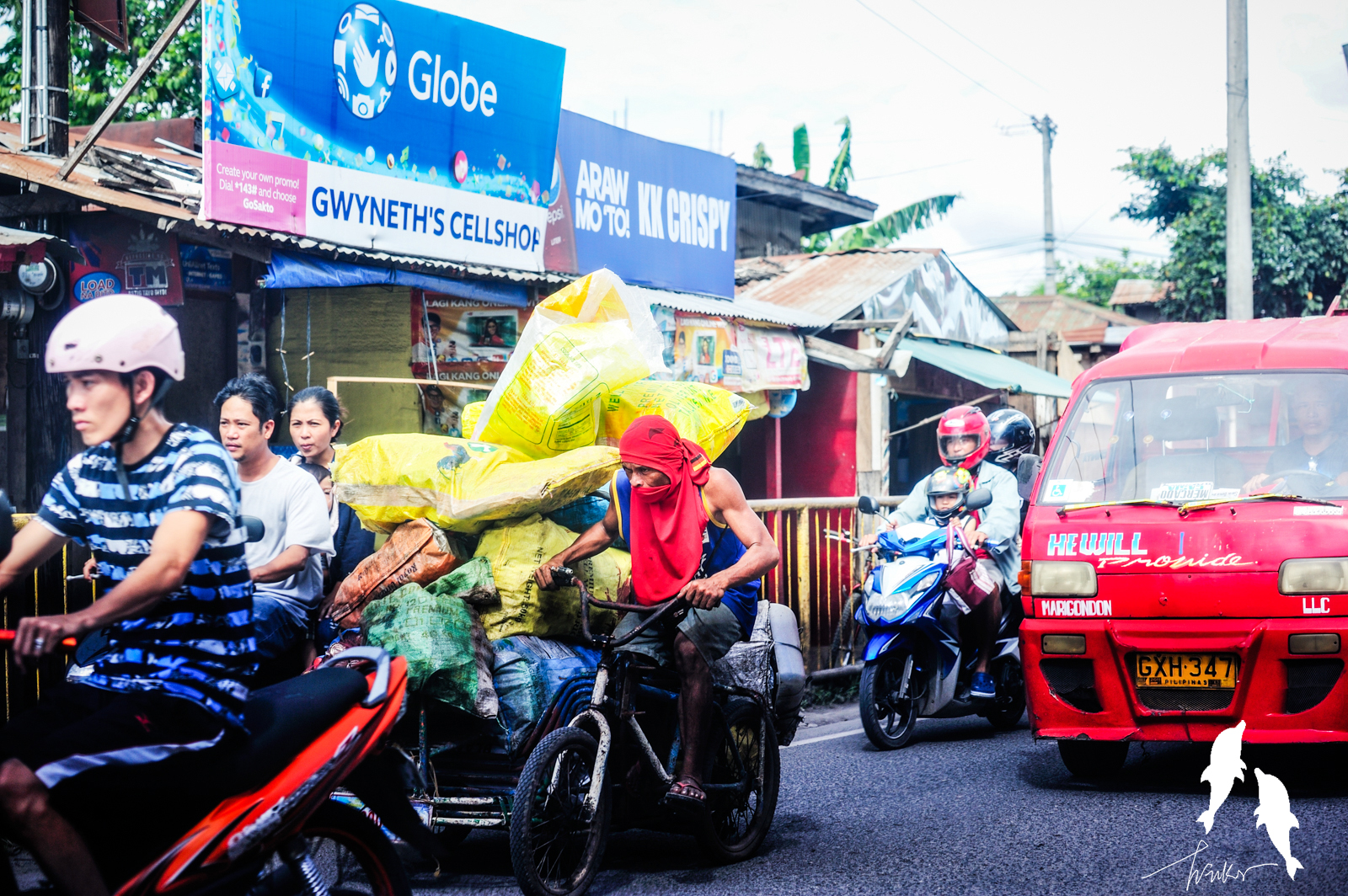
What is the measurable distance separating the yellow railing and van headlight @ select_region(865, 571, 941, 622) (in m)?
1.53

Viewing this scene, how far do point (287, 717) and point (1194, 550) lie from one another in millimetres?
4268

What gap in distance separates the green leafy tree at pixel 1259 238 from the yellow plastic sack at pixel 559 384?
2094 centimetres

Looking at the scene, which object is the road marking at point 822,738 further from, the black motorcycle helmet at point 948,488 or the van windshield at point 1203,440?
the van windshield at point 1203,440

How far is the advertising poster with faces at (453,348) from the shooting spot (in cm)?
1048

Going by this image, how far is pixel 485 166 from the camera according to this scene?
11102 mm

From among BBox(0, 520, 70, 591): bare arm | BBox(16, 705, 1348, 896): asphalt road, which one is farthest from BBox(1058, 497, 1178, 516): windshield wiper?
BBox(0, 520, 70, 591): bare arm

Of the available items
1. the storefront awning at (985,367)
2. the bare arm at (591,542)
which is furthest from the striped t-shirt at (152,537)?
the storefront awning at (985,367)

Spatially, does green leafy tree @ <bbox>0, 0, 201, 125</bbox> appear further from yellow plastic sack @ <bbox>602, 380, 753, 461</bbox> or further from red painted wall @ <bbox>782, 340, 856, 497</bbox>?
yellow plastic sack @ <bbox>602, 380, 753, 461</bbox>

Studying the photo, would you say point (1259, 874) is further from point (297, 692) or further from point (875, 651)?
point (297, 692)

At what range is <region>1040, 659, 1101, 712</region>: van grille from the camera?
6.00 metres

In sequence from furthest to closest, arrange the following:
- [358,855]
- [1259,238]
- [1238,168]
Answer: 1. [1259,238]
2. [1238,168]
3. [358,855]

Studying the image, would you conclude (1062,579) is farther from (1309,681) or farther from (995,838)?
(995,838)

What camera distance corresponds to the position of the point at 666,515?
4941 mm

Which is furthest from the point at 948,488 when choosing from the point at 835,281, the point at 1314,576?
the point at 835,281
